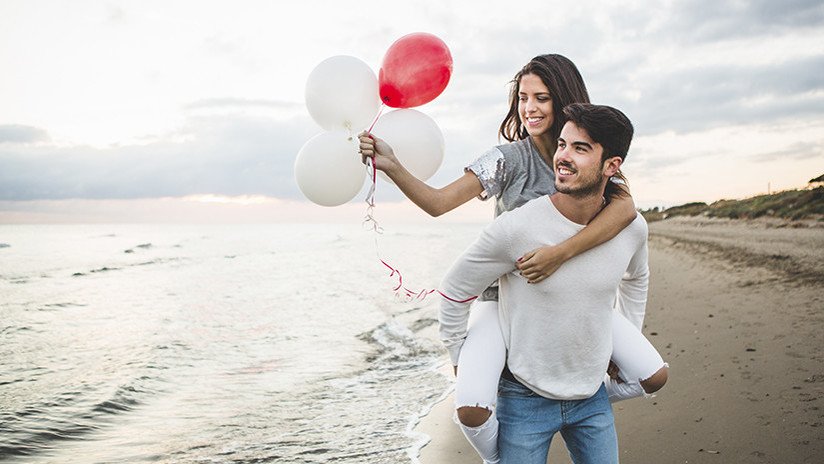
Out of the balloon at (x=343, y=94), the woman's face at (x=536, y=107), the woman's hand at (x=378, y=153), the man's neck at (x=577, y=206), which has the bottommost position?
the man's neck at (x=577, y=206)

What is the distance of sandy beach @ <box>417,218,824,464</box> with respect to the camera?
14.4 feet

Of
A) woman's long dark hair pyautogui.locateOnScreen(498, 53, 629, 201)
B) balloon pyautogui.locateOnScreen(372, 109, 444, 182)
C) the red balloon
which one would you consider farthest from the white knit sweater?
the red balloon

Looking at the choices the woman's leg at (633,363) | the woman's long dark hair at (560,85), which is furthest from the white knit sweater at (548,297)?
the woman's long dark hair at (560,85)

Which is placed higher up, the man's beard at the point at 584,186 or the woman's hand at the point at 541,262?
the man's beard at the point at 584,186

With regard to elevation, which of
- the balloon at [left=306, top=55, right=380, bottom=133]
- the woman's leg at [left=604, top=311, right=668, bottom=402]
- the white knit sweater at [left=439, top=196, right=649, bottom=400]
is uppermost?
the balloon at [left=306, top=55, right=380, bottom=133]

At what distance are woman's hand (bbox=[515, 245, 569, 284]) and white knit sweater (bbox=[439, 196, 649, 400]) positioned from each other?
2.0 inches

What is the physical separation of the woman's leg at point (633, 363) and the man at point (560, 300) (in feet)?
0.62

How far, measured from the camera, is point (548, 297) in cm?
241

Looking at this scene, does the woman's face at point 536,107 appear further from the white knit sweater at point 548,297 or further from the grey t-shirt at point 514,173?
the white knit sweater at point 548,297

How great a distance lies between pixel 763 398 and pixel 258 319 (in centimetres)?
1110

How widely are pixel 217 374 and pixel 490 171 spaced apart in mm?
7592

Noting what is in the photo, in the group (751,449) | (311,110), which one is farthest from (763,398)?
(311,110)

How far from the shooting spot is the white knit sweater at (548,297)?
2.40 m

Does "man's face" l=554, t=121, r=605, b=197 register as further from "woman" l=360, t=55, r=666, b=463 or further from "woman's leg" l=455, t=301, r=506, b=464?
"woman's leg" l=455, t=301, r=506, b=464
